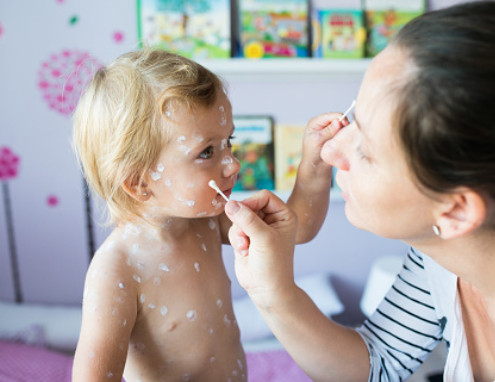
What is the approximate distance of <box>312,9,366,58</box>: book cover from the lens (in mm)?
1875

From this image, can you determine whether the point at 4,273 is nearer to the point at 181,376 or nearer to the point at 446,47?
the point at 181,376

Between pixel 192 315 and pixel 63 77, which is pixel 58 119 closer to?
pixel 63 77

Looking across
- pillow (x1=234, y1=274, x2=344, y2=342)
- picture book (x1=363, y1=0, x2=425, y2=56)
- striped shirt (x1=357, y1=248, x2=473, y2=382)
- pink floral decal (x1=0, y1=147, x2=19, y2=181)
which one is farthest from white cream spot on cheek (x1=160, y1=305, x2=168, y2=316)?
picture book (x1=363, y1=0, x2=425, y2=56)

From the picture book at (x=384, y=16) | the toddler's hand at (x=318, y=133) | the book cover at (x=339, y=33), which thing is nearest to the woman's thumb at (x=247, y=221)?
the toddler's hand at (x=318, y=133)

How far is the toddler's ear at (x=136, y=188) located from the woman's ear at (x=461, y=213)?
562mm

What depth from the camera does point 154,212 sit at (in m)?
0.94

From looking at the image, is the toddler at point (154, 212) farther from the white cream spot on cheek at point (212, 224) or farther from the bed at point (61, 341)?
the bed at point (61, 341)

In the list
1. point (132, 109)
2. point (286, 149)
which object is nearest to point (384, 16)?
point (286, 149)

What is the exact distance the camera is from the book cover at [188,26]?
179 centimetres

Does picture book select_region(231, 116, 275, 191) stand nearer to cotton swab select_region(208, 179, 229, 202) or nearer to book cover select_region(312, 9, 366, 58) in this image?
book cover select_region(312, 9, 366, 58)

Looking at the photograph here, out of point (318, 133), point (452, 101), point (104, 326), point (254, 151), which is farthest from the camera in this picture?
point (254, 151)

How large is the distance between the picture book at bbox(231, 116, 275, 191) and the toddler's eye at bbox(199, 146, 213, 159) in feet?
3.46

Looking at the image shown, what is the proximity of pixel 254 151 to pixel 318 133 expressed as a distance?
38.7 inches

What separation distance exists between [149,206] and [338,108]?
134cm
